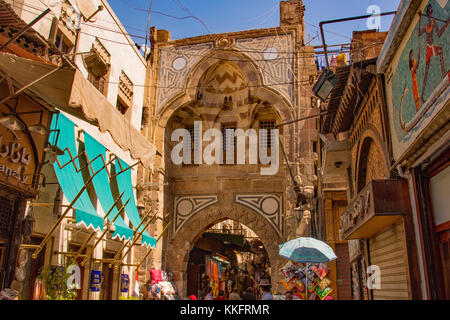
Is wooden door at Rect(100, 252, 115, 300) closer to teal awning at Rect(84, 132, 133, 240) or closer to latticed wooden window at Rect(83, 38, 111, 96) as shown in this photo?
teal awning at Rect(84, 132, 133, 240)

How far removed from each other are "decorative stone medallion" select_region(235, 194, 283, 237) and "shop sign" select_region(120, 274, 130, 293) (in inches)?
187

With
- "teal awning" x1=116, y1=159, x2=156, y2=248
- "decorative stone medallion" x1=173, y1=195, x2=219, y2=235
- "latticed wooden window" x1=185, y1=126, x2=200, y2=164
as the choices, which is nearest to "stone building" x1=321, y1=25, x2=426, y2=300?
"teal awning" x1=116, y1=159, x2=156, y2=248

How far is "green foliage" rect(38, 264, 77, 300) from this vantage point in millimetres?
7664

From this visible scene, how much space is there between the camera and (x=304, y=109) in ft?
45.5

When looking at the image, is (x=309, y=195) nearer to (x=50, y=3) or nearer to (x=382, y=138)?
(x=382, y=138)

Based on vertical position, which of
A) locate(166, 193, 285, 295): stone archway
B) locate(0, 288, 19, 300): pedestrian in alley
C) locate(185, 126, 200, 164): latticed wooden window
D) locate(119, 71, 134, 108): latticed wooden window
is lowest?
locate(0, 288, 19, 300): pedestrian in alley

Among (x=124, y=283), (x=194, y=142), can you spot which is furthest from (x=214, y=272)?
(x=124, y=283)

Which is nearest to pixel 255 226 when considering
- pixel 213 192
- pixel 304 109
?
pixel 213 192

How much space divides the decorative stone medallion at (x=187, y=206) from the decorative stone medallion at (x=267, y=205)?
1.11 m

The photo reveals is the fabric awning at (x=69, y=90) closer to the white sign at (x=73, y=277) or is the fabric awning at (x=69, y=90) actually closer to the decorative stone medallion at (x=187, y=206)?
the white sign at (x=73, y=277)

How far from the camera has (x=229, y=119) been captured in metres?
15.7

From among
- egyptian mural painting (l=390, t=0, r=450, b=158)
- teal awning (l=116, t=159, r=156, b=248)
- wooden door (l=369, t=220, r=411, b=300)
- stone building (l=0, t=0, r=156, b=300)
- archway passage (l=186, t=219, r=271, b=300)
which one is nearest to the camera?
egyptian mural painting (l=390, t=0, r=450, b=158)

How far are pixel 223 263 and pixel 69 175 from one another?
13.9 meters
